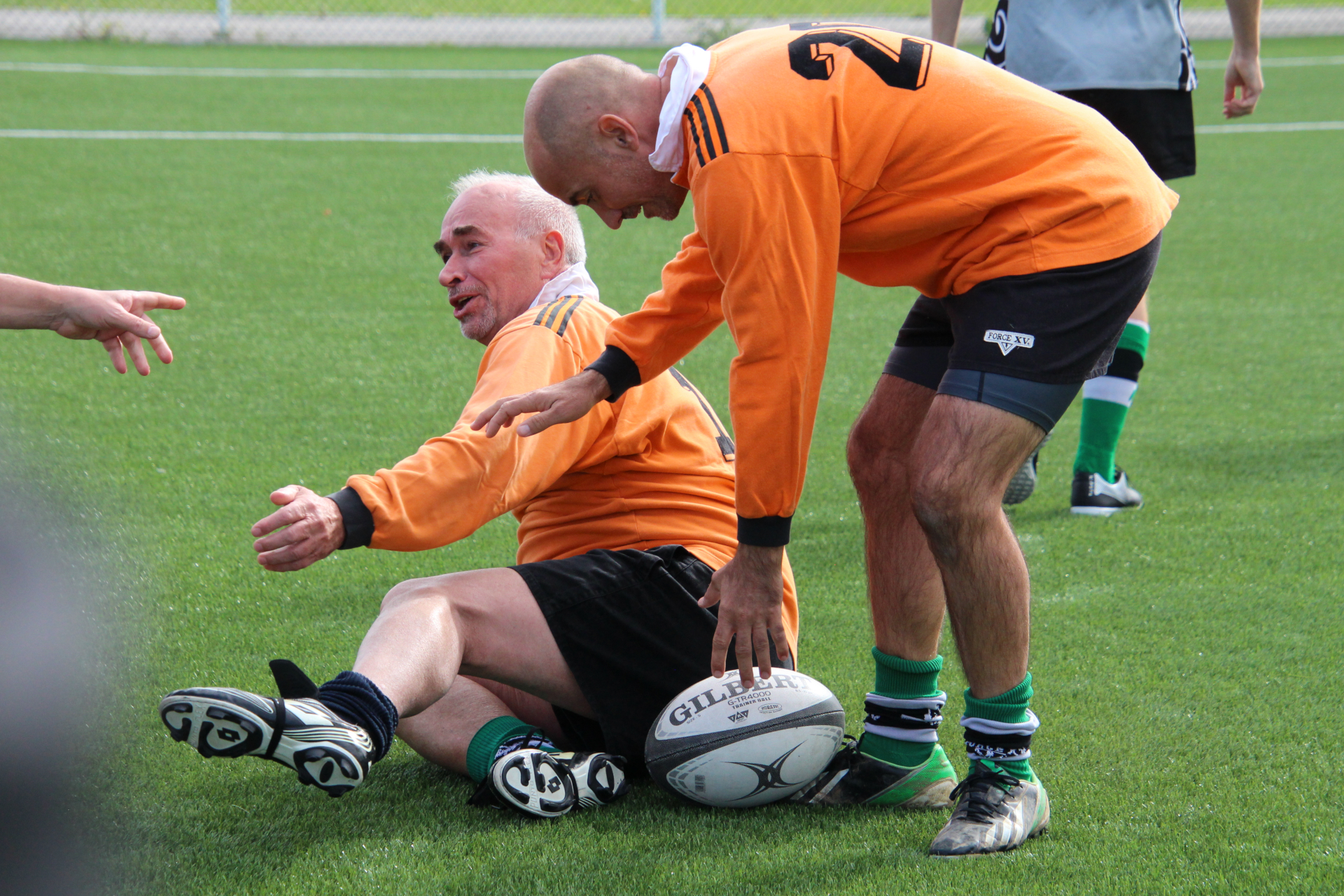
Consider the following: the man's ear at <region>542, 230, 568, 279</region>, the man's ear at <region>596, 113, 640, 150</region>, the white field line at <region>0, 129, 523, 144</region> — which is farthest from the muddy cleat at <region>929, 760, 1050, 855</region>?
the white field line at <region>0, 129, 523, 144</region>

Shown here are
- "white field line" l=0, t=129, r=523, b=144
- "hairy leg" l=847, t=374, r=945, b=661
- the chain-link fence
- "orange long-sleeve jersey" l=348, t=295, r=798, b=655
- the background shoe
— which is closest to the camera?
the background shoe

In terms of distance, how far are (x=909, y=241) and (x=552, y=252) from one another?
1.02 metres

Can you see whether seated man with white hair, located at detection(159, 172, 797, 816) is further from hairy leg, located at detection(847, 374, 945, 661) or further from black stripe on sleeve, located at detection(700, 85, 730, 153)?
black stripe on sleeve, located at detection(700, 85, 730, 153)

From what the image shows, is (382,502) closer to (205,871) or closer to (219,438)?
(205,871)

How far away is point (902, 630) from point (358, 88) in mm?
12992

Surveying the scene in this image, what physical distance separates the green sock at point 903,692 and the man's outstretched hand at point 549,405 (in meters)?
0.79

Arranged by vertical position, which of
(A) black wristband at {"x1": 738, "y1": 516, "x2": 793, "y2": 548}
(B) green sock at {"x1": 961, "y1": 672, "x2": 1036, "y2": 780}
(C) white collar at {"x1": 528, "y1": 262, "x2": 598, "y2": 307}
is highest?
(C) white collar at {"x1": 528, "y1": 262, "x2": 598, "y2": 307}

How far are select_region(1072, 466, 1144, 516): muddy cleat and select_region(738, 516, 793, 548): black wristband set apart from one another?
8.37 feet

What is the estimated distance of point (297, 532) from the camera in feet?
7.59

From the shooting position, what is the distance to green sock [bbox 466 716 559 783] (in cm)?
272

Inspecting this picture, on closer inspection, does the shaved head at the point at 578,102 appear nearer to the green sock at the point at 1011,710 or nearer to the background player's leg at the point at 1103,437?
the green sock at the point at 1011,710

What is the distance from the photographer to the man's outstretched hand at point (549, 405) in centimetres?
255

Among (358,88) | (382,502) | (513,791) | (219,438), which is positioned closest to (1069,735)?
(513,791)

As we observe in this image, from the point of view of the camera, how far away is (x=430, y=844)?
254 centimetres
